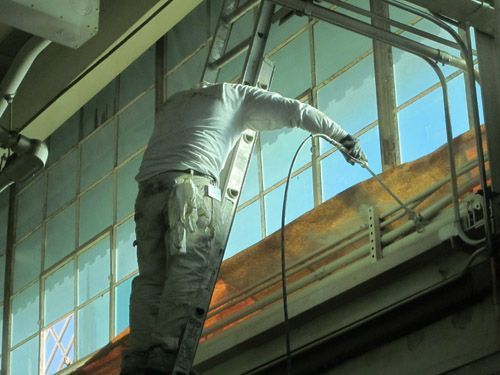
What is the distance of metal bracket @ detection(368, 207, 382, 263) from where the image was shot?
16.1ft

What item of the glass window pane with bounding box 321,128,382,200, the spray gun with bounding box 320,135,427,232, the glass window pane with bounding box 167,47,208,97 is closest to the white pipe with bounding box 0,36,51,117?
the glass window pane with bounding box 167,47,208,97

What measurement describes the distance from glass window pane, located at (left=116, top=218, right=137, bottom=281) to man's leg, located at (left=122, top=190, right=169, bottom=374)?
3.00 m

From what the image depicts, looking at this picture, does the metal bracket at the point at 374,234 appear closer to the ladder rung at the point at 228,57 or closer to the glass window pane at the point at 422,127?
the glass window pane at the point at 422,127

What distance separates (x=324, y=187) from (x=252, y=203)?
64cm

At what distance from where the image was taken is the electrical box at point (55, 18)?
20.9ft

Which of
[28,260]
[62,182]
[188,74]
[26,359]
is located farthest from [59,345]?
[188,74]

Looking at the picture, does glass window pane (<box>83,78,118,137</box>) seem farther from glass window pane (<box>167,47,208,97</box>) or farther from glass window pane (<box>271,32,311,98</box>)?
glass window pane (<box>271,32,311,98</box>)

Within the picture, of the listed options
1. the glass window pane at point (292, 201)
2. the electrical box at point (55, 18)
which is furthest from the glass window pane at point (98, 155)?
the glass window pane at point (292, 201)

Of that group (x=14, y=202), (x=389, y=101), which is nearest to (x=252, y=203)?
(x=389, y=101)

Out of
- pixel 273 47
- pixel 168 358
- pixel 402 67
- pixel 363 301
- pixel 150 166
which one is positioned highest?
pixel 273 47

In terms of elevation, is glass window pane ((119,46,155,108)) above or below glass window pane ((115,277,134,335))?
above

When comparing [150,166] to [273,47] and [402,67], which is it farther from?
[273,47]

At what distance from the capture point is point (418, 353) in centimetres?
438

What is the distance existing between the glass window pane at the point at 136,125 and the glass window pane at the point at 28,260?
121 centimetres
